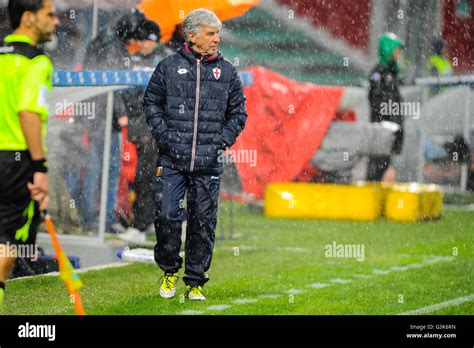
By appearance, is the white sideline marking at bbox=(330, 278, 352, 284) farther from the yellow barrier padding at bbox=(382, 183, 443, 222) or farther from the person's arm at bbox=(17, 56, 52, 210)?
the yellow barrier padding at bbox=(382, 183, 443, 222)

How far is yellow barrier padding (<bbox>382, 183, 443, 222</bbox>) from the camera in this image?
48.2 feet

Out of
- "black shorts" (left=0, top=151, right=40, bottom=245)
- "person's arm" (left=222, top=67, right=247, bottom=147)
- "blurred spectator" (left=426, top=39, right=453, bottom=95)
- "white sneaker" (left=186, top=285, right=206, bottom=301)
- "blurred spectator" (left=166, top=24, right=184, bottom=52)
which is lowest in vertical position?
"white sneaker" (left=186, top=285, right=206, bottom=301)

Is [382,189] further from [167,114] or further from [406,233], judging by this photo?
[167,114]

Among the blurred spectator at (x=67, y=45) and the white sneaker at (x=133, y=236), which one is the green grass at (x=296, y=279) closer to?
the white sneaker at (x=133, y=236)

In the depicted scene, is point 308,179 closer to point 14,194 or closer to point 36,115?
point 14,194

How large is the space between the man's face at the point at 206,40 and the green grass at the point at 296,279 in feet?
5.50

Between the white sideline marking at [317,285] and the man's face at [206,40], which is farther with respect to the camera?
the white sideline marking at [317,285]

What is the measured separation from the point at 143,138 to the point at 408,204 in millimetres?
3925

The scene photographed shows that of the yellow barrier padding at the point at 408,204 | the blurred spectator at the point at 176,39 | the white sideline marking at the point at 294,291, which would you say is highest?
the blurred spectator at the point at 176,39

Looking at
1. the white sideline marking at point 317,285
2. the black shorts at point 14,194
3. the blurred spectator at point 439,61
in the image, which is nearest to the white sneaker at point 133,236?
the white sideline marking at point 317,285

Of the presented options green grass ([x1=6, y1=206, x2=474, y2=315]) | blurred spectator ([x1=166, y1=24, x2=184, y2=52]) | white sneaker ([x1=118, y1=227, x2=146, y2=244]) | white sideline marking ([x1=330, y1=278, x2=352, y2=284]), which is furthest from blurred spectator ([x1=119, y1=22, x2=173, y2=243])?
white sideline marking ([x1=330, y1=278, x2=352, y2=284])

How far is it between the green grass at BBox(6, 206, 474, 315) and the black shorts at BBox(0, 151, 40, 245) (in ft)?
4.94

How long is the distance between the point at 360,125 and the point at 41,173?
35.2 ft

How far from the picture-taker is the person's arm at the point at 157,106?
27.8 feet
